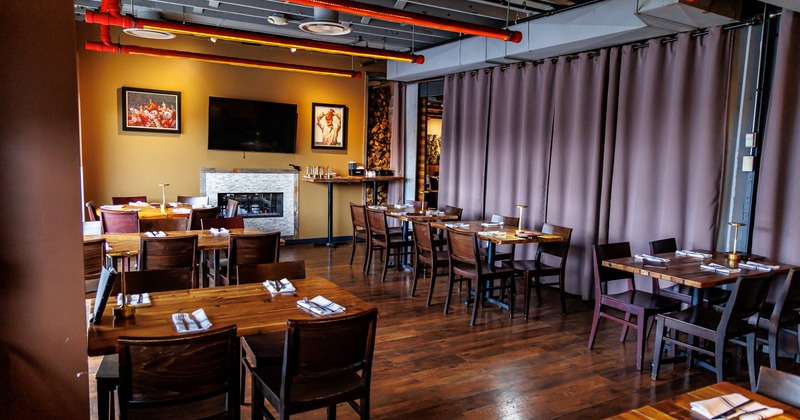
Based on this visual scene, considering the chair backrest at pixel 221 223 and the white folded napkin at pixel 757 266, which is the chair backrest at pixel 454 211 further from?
the white folded napkin at pixel 757 266

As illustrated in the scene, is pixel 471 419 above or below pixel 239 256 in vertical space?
below

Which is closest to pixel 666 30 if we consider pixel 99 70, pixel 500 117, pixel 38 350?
pixel 500 117

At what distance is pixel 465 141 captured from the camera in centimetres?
792

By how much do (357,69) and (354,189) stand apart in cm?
216

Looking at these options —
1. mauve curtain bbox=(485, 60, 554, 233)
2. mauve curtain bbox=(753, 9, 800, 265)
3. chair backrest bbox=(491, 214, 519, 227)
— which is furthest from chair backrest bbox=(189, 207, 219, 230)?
mauve curtain bbox=(753, 9, 800, 265)

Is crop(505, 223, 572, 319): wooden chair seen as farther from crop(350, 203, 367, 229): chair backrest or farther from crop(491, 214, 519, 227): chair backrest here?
crop(350, 203, 367, 229): chair backrest

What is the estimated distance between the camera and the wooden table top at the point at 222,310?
2.28 metres

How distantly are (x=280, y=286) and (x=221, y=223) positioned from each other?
8.13ft

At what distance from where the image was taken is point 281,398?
88.4 inches

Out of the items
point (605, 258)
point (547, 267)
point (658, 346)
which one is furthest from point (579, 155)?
point (658, 346)

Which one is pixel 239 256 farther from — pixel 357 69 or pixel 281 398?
pixel 357 69

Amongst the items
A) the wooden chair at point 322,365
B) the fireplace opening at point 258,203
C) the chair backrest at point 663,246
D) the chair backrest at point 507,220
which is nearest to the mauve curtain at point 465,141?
the chair backrest at point 507,220

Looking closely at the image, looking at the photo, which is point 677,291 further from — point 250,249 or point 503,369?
point 250,249

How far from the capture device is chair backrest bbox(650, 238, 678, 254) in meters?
4.62
